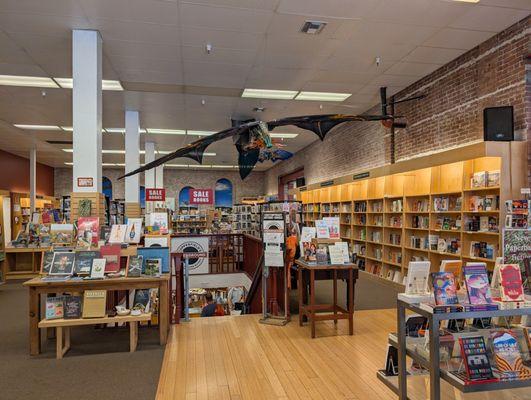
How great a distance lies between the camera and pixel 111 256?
447 centimetres

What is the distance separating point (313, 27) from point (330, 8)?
51 centimetres

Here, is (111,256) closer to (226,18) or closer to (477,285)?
(226,18)

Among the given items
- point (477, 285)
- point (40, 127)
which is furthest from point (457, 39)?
point (40, 127)

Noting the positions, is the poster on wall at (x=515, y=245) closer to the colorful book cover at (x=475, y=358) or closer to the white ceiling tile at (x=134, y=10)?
the colorful book cover at (x=475, y=358)

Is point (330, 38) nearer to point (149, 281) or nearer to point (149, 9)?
point (149, 9)

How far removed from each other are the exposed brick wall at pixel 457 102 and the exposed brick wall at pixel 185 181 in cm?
1211

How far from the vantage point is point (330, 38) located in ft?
18.2

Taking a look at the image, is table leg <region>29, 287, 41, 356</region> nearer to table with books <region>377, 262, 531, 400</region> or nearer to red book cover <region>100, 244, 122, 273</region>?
red book cover <region>100, 244, 122, 273</region>

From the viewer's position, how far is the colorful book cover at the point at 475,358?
202 cm

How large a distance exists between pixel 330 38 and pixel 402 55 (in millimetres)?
1401

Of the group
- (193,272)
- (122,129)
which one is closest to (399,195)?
(193,272)

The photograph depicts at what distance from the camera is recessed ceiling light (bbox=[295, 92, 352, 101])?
8250 millimetres

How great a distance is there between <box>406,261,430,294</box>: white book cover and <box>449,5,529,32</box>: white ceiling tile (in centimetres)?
391

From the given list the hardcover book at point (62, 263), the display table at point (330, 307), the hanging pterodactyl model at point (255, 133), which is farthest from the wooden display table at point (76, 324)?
the hanging pterodactyl model at point (255, 133)
